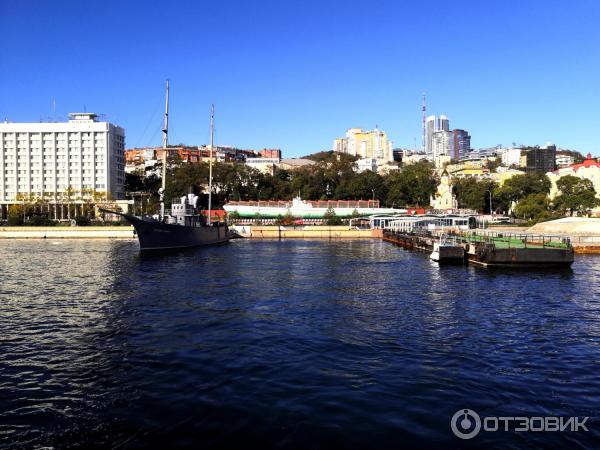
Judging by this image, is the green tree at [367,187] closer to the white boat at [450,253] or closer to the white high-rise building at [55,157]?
the white high-rise building at [55,157]

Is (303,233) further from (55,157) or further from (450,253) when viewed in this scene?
(55,157)

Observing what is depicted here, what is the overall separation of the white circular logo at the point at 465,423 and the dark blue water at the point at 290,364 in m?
0.27

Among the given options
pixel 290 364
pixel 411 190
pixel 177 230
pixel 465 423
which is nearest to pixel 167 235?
pixel 177 230

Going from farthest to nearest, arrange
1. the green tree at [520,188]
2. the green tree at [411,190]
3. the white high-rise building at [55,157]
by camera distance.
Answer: the white high-rise building at [55,157], the green tree at [411,190], the green tree at [520,188]

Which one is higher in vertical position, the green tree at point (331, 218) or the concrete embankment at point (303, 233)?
the green tree at point (331, 218)

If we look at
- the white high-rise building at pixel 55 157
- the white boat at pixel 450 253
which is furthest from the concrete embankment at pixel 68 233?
the white boat at pixel 450 253

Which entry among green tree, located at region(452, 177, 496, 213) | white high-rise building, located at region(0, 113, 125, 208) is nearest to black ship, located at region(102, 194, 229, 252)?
green tree, located at region(452, 177, 496, 213)

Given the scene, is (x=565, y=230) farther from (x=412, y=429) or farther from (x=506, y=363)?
(x=412, y=429)

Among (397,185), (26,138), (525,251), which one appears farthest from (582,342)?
(26,138)

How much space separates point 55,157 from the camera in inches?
6275

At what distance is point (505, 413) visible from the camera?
1354cm

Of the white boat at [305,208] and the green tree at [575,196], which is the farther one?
the white boat at [305,208]

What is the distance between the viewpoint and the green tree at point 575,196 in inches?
4279

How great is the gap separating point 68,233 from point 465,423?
103 meters
